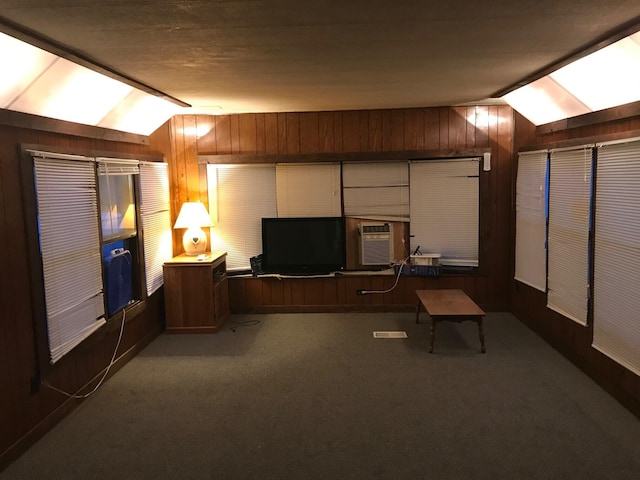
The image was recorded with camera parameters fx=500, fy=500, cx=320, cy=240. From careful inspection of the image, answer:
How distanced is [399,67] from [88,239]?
2518 millimetres

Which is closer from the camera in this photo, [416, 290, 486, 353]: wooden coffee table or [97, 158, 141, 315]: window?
[97, 158, 141, 315]: window

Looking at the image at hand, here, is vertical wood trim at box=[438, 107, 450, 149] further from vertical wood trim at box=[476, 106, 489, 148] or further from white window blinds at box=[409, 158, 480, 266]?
vertical wood trim at box=[476, 106, 489, 148]

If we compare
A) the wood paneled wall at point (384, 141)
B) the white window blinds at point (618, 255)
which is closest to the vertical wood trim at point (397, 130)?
the wood paneled wall at point (384, 141)

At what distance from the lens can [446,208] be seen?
561cm

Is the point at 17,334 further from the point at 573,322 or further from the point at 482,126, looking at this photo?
the point at 482,126

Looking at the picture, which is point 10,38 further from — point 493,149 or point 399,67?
point 493,149

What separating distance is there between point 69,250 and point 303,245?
2.77m

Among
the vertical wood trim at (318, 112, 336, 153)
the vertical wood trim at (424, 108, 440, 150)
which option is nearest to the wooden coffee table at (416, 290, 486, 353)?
the vertical wood trim at (424, 108, 440, 150)

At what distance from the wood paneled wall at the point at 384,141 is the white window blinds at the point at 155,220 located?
265 mm

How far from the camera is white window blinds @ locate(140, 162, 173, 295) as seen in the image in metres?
4.69

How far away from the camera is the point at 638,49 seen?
9.56 ft

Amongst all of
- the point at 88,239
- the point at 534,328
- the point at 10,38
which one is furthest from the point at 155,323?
the point at 534,328

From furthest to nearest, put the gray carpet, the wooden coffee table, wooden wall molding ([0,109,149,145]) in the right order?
the wooden coffee table
wooden wall molding ([0,109,149,145])
the gray carpet

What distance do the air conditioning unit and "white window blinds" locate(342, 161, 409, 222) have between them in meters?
0.12
